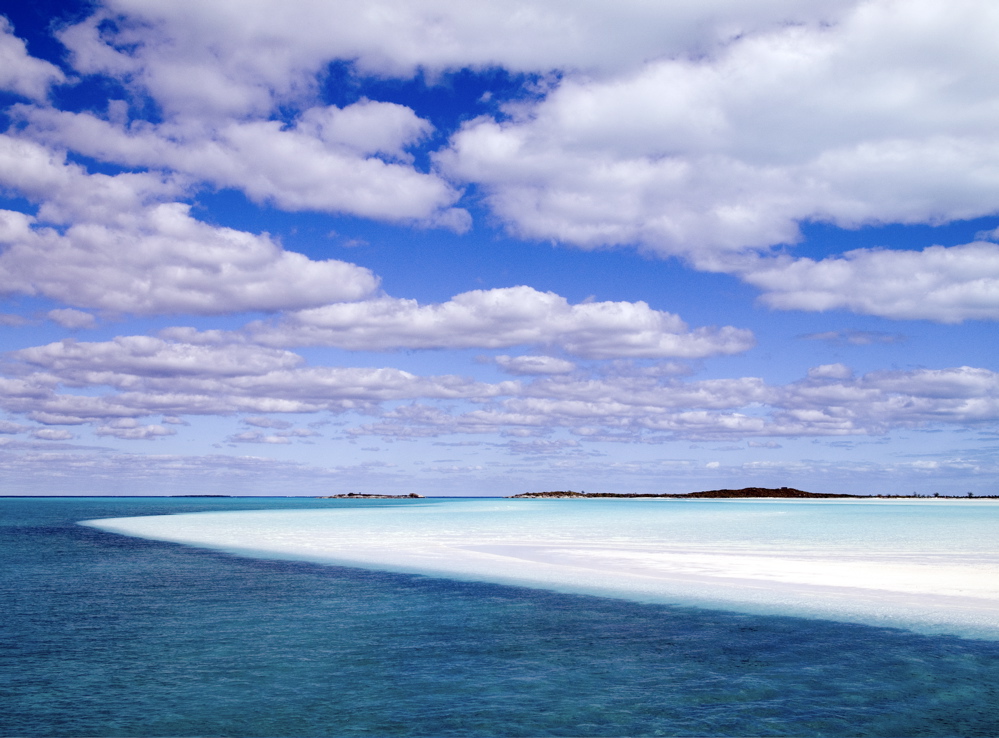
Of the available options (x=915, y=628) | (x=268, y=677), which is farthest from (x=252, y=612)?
(x=915, y=628)

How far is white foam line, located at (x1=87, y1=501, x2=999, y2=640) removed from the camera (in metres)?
17.6

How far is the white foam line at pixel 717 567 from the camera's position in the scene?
1756 centimetres

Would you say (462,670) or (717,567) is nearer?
(462,670)

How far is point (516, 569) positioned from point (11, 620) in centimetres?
1417

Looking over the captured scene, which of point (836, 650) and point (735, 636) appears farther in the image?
point (735, 636)

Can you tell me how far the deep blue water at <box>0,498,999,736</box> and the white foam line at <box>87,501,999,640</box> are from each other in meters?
1.89

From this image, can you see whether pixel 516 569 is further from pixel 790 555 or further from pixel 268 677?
pixel 268 677

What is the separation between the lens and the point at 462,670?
12383mm

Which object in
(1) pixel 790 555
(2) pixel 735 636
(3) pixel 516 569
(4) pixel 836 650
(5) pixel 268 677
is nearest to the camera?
(5) pixel 268 677

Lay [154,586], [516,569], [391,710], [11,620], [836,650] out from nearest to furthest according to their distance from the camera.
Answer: [391,710] < [836,650] < [11,620] < [154,586] < [516,569]

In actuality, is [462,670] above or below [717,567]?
below

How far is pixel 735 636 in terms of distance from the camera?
579 inches

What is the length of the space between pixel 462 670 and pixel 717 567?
580 inches

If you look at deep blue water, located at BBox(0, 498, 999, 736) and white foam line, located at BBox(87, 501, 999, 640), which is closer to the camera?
deep blue water, located at BBox(0, 498, 999, 736)
